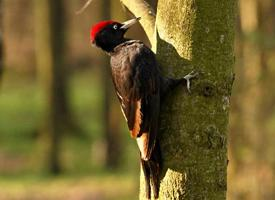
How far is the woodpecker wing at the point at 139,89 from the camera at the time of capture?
3.25 m

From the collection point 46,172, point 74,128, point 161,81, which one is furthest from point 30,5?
point 161,81

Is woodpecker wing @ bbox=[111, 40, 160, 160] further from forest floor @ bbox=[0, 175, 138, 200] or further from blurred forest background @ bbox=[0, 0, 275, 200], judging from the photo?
forest floor @ bbox=[0, 175, 138, 200]

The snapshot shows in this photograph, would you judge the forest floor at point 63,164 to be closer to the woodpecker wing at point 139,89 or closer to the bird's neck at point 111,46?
the bird's neck at point 111,46

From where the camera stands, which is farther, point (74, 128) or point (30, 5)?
point (30, 5)

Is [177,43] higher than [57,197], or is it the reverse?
[177,43]

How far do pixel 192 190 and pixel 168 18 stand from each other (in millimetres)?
752

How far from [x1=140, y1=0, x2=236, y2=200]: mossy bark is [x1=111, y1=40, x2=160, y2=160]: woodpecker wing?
74 mm

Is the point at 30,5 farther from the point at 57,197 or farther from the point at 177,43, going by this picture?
the point at 177,43

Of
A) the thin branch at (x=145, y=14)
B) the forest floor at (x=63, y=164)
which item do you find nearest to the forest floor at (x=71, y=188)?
the forest floor at (x=63, y=164)

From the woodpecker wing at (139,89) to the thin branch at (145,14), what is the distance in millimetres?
88

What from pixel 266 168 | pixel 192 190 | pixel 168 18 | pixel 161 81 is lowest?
pixel 266 168

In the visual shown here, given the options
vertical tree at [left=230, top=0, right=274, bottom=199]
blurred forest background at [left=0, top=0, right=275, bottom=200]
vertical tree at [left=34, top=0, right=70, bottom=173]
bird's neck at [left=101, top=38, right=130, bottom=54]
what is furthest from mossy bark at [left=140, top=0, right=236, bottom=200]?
vertical tree at [left=34, top=0, right=70, bottom=173]

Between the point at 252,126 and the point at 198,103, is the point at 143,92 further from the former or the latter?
the point at 252,126

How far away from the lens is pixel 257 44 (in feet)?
29.7
